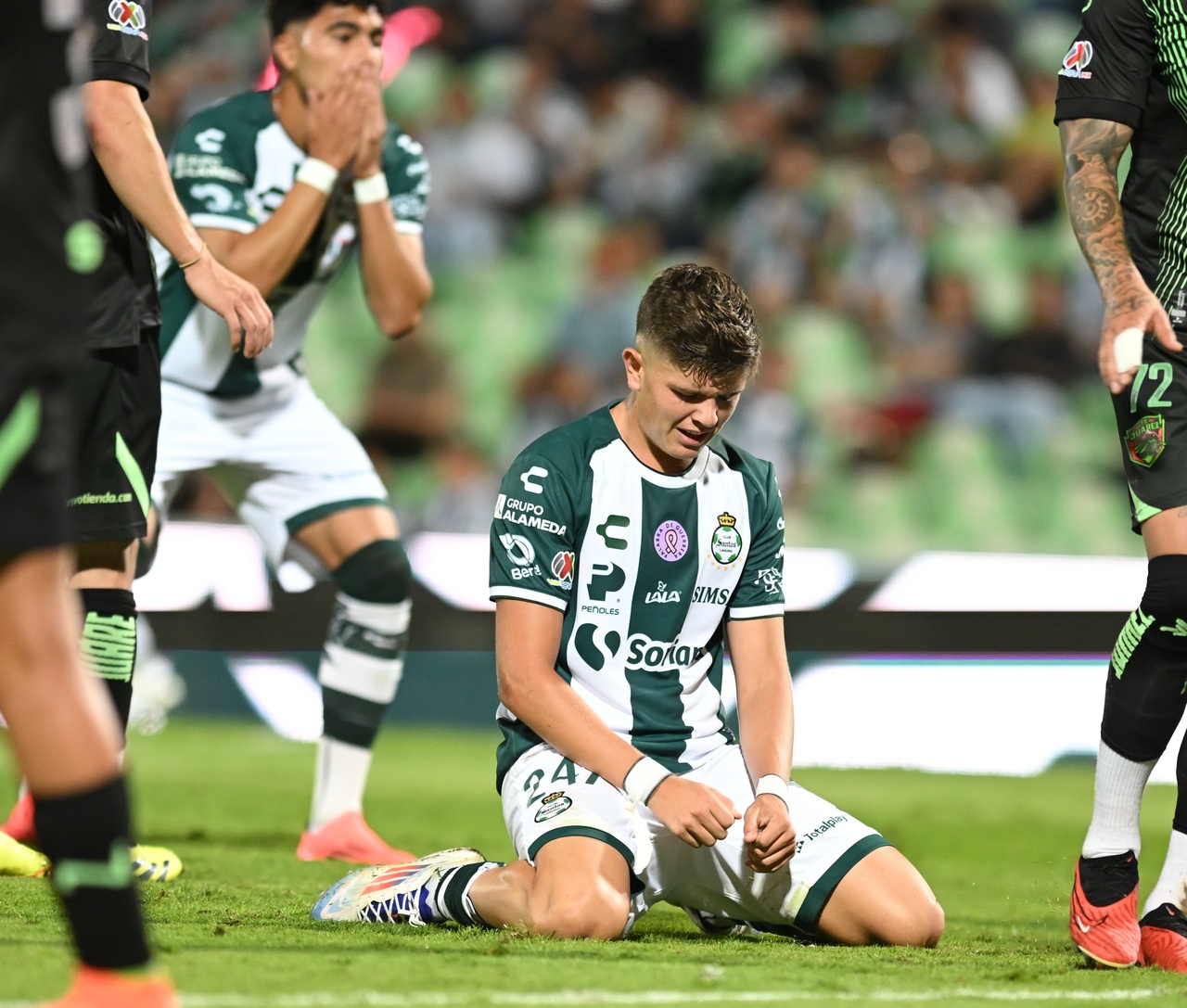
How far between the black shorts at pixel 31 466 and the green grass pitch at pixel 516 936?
2.39 ft

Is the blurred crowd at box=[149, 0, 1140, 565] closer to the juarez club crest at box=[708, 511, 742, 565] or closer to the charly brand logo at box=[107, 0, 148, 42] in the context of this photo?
the juarez club crest at box=[708, 511, 742, 565]

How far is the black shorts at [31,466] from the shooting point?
199 cm

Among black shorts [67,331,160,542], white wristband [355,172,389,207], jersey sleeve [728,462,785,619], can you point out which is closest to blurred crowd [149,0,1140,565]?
white wristband [355,172,389,207]

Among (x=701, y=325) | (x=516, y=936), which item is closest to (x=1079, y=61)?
(x=701, y=325)

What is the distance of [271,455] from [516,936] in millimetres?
2157

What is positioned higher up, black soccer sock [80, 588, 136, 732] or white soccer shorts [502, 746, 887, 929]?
black soccer sock [80, 588, 136, 732]

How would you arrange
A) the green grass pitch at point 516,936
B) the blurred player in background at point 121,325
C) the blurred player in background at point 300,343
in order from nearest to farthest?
the green grass pitch at point 516,936, the blurred player in background at point 121,325, the blurred player in background at point 300,343

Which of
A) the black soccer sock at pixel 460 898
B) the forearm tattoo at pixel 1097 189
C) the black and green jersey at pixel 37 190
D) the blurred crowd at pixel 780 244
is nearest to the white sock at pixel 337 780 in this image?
the black soccer sock at pixel 460 898

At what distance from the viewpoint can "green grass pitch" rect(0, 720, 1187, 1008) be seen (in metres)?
2.56

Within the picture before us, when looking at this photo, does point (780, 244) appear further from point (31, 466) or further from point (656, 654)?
point (31, 466)

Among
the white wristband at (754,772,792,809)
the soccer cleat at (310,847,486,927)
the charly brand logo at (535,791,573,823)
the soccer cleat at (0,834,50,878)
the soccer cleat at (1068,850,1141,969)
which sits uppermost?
the white wristband at (754,772,792,809)

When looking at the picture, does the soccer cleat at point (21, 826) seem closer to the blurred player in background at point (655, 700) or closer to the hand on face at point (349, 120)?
the blurred player in background at point (655, 700)

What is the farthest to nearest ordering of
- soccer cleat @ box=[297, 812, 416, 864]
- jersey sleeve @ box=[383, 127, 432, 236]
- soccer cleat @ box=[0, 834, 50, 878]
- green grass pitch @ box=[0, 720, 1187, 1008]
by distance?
jersey sleeve @ box=[383, 127, 432, 236]
soccer cleat @ box=[297, 812, 416, 864]
soccer cleat @ box=[0, 834, 50, 878]
green grass pitch @ box=[0, 720, 1187, 1008]

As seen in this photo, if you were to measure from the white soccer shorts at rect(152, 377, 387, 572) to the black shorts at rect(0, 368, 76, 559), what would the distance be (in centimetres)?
276
